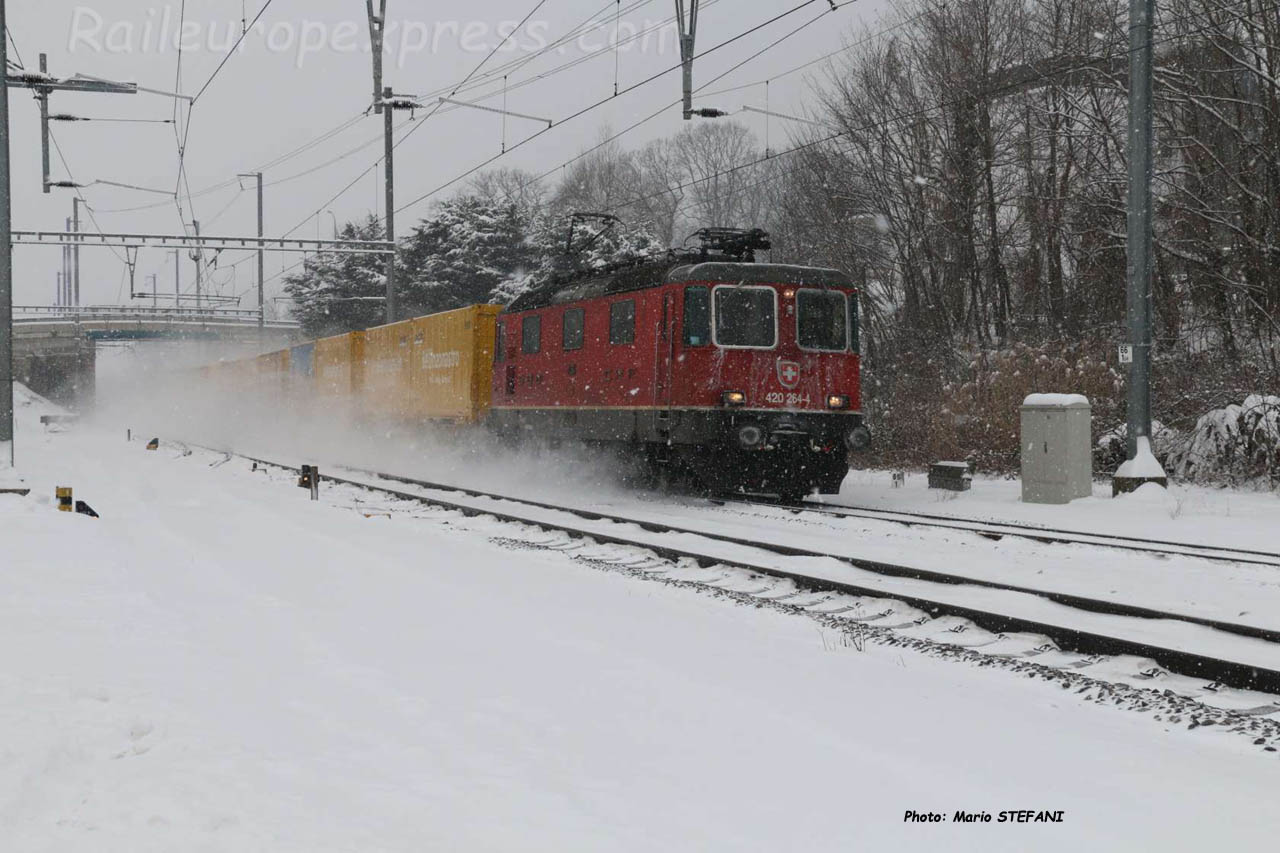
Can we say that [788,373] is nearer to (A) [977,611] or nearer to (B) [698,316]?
(B) [698,316]

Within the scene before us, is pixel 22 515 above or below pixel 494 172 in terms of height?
below

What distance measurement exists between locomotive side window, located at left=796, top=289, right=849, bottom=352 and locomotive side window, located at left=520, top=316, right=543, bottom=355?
4.57 m

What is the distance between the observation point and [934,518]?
42.5ft

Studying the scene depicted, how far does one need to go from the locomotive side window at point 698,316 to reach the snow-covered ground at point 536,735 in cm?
660

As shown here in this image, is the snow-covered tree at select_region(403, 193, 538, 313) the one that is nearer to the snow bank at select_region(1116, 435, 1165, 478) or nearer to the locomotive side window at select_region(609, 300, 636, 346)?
the locomotive side window at select_region(609, 300, 636, 346)

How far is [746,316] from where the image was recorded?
14.7 metres

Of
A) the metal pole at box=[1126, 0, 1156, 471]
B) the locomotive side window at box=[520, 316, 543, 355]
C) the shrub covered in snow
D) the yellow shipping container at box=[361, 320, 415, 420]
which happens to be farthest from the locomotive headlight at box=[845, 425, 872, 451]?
the yellow shipping container at box=[361, 320, 415, 420]

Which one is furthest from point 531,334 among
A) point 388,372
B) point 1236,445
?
point 1236,445

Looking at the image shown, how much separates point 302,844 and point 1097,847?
7.81 feet

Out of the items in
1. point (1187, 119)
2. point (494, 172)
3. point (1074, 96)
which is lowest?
point (1187, 119)

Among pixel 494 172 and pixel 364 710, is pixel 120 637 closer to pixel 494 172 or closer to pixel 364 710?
pixel 364 710

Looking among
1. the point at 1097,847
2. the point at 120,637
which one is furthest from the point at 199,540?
the point at 1097,847

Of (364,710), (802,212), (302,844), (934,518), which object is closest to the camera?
(302,844)

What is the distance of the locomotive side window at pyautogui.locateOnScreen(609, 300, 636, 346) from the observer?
15.3m
